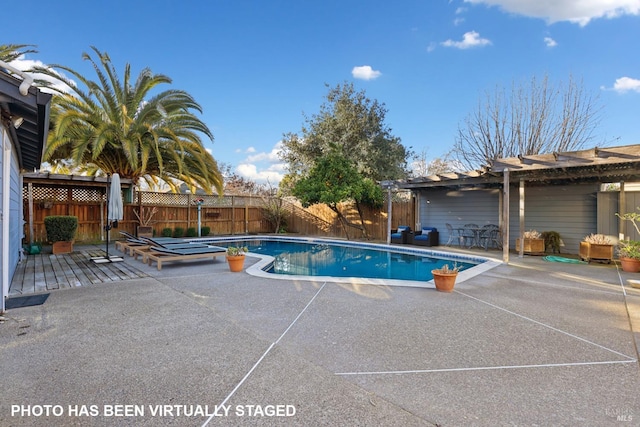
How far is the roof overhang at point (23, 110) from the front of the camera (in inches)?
130

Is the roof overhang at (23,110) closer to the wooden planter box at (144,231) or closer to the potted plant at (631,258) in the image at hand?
the wooden planter box at (144,231)

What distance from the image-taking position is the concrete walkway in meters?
1.97

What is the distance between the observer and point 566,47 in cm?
1192

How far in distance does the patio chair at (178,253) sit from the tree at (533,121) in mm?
11272

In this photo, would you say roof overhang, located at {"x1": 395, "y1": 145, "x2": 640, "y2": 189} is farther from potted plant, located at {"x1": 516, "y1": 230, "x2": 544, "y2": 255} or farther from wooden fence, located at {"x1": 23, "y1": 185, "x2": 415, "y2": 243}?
wooden fence, located at {"x1": 23, "y1": 185, "x2": 415, "y2": 243}

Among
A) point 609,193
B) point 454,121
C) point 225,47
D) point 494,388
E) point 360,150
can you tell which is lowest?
point 494,388

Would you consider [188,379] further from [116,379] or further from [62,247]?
[62,247]

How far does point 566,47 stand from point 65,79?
1789 centimetres

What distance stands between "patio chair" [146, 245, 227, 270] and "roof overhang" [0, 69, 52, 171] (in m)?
2.91

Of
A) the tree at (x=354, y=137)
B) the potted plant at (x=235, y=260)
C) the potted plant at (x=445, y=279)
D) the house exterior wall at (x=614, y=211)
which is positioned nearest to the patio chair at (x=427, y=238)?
the house exterior wall at (x=614, y=211)

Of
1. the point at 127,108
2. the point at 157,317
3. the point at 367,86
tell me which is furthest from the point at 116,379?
the point at 367,86

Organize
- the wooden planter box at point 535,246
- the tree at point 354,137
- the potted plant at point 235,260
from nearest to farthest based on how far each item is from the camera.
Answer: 1. the potted plant at point 235,260
2. the wooden planter box at point 535,246
3. the tree at point 354,137

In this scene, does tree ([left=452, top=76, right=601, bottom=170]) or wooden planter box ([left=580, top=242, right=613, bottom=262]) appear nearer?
wooden planter box ([left=580, top=242, right=613, bottom=262])

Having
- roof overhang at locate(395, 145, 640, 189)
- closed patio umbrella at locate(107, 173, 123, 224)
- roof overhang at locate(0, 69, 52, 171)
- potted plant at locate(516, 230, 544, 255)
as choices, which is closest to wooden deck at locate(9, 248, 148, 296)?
closed patio umbrella at locate(107, 173, 123, 224)
